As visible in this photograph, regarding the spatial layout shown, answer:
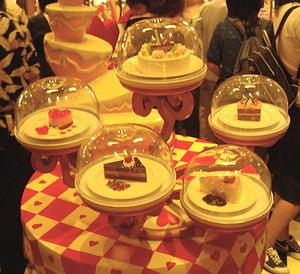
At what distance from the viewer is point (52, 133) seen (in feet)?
5.03

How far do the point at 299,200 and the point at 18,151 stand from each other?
65.8 inches

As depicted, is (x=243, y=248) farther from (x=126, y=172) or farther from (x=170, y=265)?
(x=126, y=172)

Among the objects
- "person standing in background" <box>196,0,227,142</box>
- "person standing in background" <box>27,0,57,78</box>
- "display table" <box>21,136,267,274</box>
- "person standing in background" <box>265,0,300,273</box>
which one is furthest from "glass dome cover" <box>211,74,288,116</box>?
"person standing in background" <box>196,0,227,142</box>

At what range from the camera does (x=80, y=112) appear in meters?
1.78

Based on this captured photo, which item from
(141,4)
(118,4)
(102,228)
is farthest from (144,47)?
(118,4)

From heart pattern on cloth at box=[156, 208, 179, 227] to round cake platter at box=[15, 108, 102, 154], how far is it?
412 mm

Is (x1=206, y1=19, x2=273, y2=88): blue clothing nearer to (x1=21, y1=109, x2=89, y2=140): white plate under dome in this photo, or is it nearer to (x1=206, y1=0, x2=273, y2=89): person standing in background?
(x1=206, y1=0, x2=273, y2=89): person standing in background

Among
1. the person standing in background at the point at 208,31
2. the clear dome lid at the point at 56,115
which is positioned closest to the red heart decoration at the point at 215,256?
the clear dome lid at the point at 56,115

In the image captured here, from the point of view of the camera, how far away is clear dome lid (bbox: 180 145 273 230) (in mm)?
1271

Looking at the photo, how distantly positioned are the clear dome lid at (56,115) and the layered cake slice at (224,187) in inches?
17.6

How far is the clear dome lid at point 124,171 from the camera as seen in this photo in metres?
1.23

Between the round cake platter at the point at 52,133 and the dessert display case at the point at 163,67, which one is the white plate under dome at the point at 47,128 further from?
the dessert display case at the point at 163,67

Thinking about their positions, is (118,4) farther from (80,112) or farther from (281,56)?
(80,112)

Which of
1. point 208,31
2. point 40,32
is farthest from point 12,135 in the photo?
point 208,31
